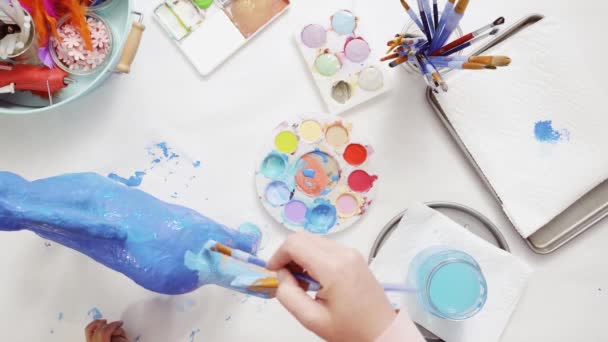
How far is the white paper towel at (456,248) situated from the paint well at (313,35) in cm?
27

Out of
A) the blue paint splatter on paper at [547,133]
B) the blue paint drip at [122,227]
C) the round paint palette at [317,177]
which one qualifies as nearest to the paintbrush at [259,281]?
the blue paint drip at [122,227]

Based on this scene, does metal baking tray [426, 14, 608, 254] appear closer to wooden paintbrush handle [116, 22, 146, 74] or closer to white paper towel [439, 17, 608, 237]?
white paper towel [439, 17, 608, 237]

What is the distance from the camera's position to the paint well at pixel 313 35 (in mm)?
746

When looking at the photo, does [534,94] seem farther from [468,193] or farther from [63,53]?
[63,53]

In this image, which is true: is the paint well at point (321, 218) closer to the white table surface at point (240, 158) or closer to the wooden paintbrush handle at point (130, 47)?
the white table surface at point (240, 158)

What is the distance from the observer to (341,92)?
753 mm

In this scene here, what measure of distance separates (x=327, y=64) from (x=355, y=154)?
132 millimetres

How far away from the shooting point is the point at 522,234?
73 centimetres

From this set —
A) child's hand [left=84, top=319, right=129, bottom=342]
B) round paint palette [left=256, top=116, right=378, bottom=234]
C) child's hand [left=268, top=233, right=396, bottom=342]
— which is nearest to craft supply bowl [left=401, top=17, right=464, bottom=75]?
round paint palette [left=256, top=116, right=378, bottom=234]

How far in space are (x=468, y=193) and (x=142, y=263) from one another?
45 cm

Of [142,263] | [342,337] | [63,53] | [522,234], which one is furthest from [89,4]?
[522,234]

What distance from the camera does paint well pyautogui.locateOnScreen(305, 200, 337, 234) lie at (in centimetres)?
75

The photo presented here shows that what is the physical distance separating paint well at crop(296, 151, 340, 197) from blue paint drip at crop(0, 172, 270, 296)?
16 centimetres

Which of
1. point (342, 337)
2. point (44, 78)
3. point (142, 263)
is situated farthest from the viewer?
point (44, 78)
